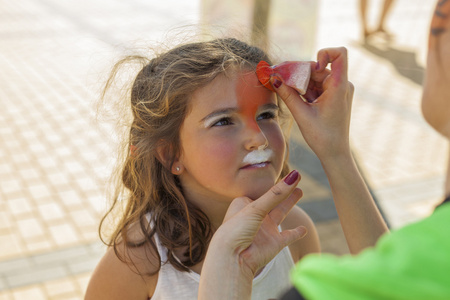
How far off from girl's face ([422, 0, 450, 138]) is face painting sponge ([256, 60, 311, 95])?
513mm

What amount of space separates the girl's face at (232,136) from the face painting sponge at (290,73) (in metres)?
0.03

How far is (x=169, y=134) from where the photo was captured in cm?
174

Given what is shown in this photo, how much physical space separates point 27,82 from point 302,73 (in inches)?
218

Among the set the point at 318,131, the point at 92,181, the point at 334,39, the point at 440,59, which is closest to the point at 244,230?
the point at 318,131

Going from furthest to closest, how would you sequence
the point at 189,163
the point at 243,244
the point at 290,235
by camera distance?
the point at 189,163, the point at 290,235, the point at 243,244

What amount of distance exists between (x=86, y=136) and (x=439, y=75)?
4.58 m

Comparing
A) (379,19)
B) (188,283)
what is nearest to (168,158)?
(188,283)

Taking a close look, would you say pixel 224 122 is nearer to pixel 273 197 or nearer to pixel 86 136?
pixel 273 197

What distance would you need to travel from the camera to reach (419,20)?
9.91 meters

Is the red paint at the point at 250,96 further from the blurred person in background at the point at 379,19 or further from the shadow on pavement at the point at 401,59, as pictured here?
the blurred person in background at the point at 379,19

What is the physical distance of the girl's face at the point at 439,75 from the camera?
3.24ft

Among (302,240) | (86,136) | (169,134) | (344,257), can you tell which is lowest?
(86,136)

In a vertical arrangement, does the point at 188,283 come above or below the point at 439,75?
below

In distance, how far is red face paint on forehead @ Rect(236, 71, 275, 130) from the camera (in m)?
1.61
